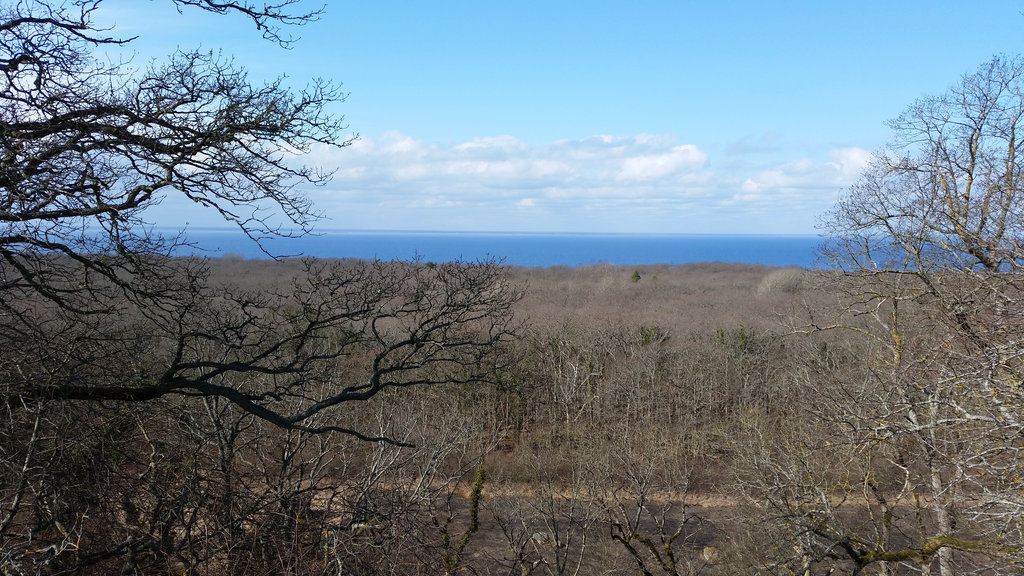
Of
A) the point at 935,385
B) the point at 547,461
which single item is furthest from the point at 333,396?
the point at 547,461

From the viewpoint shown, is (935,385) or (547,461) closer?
(935,385)

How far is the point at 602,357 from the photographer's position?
3181 cm

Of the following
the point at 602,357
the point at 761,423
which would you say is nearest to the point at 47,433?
the point at 761,423

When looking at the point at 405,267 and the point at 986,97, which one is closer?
the point at 405,267

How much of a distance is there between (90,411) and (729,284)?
58653 millimetres

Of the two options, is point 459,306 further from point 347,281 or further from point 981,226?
point 981,226

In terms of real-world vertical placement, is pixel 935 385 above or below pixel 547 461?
above

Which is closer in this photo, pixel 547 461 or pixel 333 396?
pixel 333 396

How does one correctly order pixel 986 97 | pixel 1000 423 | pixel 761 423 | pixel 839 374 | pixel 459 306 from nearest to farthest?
pixel 1000 423 → pixel 459 306 → pixel 986 97 → pixel 839 374 → pixel 761 423

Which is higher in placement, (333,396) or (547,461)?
(333,396)

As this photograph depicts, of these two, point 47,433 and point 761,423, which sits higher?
point 47,433

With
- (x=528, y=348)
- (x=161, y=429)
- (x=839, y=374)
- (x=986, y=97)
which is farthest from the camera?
(x=528, y=348)

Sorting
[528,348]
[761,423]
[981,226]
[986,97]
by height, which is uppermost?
[986,97]

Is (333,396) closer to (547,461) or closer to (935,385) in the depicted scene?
(935,385)
